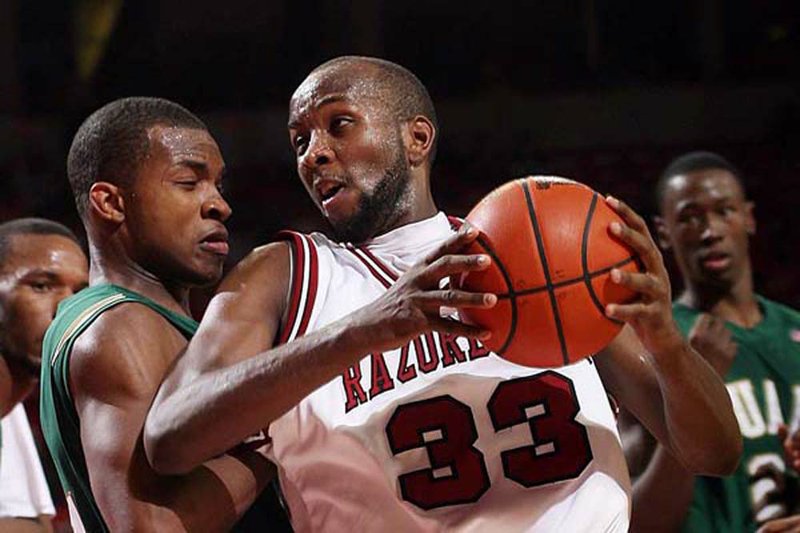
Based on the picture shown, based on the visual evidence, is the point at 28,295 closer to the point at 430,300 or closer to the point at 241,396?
the point at 241,396

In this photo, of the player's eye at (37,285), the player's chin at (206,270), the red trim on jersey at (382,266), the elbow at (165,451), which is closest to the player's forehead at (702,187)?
the red trim on jersey at (382,266)

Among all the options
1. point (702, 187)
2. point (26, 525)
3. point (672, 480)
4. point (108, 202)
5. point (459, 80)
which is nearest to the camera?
point (108, 202)

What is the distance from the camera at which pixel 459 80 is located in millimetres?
11336

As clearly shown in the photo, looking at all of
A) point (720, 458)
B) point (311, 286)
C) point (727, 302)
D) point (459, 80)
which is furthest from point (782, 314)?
point (459, 80)

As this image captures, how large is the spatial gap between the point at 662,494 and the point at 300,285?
185 cm

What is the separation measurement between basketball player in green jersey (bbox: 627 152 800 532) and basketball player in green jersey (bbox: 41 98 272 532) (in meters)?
1.84

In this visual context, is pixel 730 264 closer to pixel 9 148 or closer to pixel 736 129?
pixel 736 129

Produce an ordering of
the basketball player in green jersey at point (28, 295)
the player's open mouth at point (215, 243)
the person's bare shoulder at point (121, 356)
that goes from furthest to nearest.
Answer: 1. the basketball player in green jersey at point (28, 295)
2. the player's open mouth at point (215, 243)
3. the person's bare shoulder at point (121, 356)

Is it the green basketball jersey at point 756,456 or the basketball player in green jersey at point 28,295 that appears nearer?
the green basketball jersey at point 756,456

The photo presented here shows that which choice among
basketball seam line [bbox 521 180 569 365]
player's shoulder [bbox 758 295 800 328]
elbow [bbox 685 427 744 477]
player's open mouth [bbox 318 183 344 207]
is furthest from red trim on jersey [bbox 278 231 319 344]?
player's shoulder [bbox 758 295 800 328]

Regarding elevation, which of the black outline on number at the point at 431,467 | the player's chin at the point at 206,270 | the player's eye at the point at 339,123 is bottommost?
the black outline on number at the point at 431,467

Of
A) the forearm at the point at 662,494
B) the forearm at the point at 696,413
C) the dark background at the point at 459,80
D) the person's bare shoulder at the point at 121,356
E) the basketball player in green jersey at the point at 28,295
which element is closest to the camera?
the forearm at the point at 696,413

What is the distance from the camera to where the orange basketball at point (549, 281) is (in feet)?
7.78

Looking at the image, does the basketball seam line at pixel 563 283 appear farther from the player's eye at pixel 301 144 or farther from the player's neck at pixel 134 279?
the player's neck at pixel 134 279
